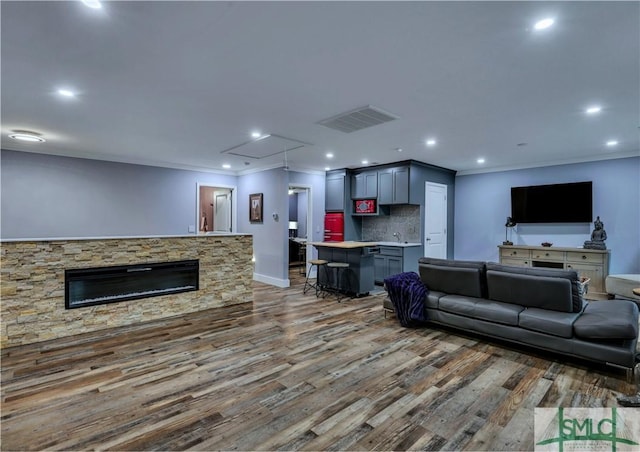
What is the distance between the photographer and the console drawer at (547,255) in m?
5.90

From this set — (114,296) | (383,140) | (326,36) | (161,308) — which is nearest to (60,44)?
(326,36)

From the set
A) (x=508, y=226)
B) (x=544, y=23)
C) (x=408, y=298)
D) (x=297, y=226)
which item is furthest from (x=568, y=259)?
(x=297, y=226)

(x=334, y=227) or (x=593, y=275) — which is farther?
(x=334, y=227)

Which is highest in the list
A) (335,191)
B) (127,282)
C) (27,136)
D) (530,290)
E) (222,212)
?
(27,136)

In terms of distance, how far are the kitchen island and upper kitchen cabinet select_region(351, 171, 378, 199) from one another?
64.0 inches

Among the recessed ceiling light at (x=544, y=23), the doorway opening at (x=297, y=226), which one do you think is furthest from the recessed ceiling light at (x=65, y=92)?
the doorway opening at (x=297, y=226)

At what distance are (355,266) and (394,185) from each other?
2.09 meters

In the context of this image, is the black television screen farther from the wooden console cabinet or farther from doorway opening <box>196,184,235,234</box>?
doorway opening <box>196,184,235,234</box>

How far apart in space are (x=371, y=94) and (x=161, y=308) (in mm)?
3890

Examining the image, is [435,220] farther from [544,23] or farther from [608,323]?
[544,23]

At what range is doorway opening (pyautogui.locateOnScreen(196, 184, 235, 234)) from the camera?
788 centimetres

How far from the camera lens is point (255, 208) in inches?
282

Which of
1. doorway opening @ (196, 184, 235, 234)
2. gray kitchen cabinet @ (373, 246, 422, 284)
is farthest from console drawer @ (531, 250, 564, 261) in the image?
doorway opening @ (196, 184, 235, 234)

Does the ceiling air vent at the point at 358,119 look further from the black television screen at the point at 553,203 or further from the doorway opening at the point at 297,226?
the doorway opening at the point at 297,226
